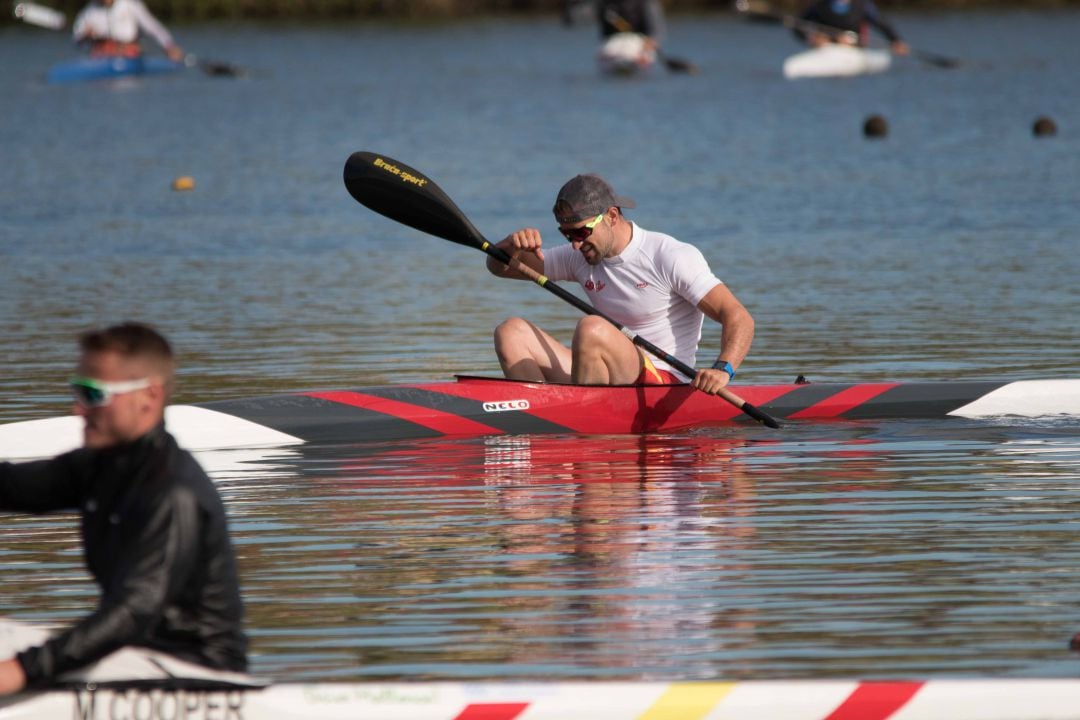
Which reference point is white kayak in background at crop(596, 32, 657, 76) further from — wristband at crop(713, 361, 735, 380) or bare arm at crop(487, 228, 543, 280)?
wristband at crop(713, 361, 735, 380)

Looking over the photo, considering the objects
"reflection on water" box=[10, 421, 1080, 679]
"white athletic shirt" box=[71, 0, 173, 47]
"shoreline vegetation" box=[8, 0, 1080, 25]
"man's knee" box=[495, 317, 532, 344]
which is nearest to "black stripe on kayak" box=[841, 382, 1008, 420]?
"reflection on water" box=[10, 421, 1080, 679]

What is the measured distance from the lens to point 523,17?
62.0 meters

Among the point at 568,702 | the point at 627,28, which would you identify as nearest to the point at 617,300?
the point at 568,702

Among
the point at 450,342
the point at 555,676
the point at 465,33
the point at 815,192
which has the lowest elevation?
the point at 555,676

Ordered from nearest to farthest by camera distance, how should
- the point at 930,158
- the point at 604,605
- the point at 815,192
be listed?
the point at 604,605
the point at 815,192
the point at 930,158

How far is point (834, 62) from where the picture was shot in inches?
1517

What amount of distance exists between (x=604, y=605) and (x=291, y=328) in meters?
7.63

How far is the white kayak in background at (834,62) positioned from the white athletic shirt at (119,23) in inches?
473

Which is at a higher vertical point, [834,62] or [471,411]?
[834,62]

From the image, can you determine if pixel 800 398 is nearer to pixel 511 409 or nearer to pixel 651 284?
pixel 651 284

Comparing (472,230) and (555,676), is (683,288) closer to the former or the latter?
(472,230)

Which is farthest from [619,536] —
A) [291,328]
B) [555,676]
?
[291,328]

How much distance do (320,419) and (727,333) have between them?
203 centimetres

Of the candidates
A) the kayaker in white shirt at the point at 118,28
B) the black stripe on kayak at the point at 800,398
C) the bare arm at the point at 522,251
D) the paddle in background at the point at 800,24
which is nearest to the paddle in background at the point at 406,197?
the bare arm at the point at 522,251
